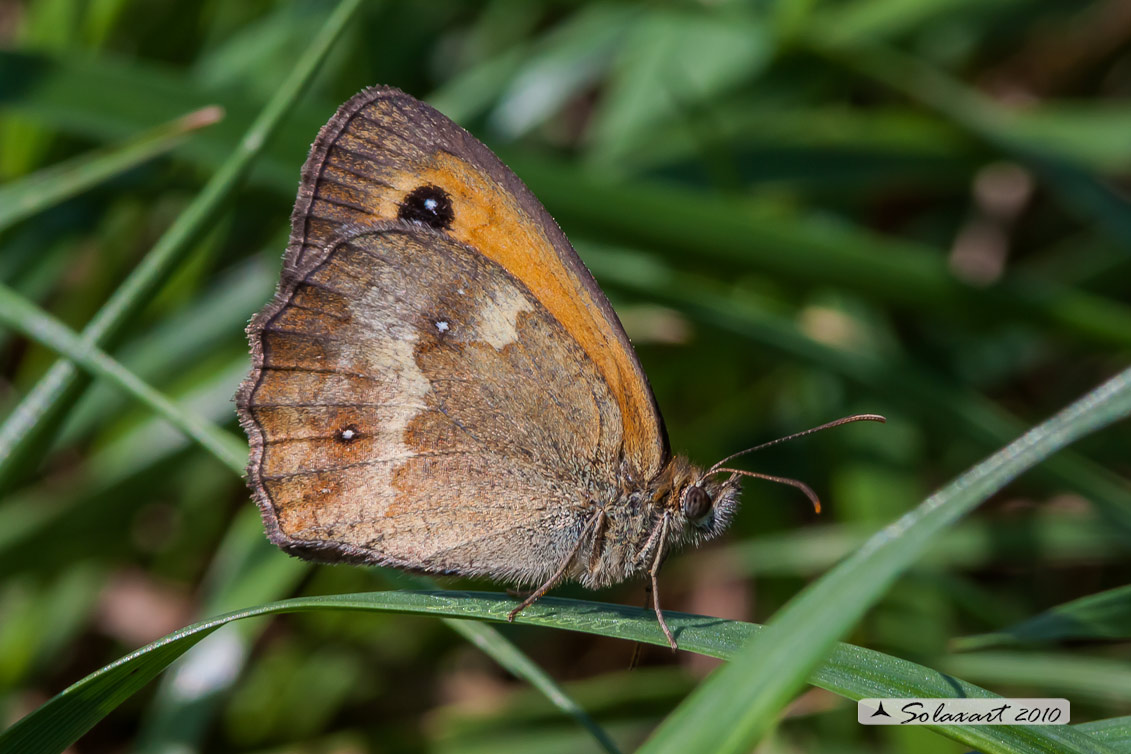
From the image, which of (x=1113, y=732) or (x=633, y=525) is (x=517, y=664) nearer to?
(x=633, y=525)

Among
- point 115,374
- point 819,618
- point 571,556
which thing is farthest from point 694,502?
point 115,374

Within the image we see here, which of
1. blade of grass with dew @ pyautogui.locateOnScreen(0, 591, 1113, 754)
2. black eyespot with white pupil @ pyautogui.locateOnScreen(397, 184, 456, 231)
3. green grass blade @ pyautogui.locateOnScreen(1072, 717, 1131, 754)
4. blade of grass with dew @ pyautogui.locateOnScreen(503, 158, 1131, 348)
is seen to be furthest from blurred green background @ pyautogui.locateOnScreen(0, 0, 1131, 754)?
blade of grass with dew @ pyautogui.locateOnScreen(0, 591, 1113, 754)

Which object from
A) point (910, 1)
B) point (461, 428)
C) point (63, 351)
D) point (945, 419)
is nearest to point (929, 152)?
point (910, 1)

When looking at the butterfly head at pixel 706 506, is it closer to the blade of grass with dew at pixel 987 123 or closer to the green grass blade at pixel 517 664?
the green grass blade at pixel 517 664

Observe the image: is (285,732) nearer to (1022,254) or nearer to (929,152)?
(929,152)

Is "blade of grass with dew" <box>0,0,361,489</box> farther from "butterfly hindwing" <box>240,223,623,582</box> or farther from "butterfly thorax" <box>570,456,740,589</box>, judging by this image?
"butterfly thorax" <box>570,456,740,589</box>

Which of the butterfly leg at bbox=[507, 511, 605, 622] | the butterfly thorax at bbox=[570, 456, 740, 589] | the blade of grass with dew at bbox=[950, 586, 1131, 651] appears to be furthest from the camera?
the butterfly thorax at bbox=[570, 456, 740, 589]

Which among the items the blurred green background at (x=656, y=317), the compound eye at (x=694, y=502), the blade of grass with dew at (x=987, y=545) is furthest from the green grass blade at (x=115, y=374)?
the blade of grass with dew at (x=987, y=545)
